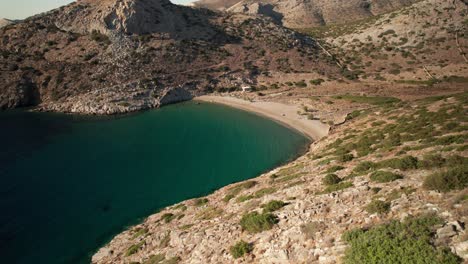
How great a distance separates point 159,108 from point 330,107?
4555 centimetres

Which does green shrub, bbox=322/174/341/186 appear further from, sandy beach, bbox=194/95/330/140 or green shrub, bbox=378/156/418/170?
sandy beach, bbox=194/95/330/140

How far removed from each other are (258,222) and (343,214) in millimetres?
6436

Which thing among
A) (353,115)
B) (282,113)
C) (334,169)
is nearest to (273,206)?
(334,169)

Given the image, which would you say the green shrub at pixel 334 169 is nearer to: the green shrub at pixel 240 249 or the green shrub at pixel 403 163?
the green shrub at pixel 403 163

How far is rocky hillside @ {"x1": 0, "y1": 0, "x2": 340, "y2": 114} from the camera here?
91.3 m

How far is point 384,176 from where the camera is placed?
25562 mm

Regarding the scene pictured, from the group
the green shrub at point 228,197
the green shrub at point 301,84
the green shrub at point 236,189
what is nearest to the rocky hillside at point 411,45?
the green shrub at point 301,84

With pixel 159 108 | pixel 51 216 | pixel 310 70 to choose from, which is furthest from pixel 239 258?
pixel 310 70

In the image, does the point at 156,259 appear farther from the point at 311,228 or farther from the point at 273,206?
the point at 311,228

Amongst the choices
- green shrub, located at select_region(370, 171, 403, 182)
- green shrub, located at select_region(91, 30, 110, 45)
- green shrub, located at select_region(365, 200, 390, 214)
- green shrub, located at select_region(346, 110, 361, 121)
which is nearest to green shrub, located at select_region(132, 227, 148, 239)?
green shrub, located at select_region(365, 200, 390, 214)

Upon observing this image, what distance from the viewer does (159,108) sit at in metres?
89.2

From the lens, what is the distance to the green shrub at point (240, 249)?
22562 mm

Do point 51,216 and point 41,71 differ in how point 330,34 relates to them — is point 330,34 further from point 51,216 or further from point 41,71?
point 51,216

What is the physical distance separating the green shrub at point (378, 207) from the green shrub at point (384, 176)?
4176mm
